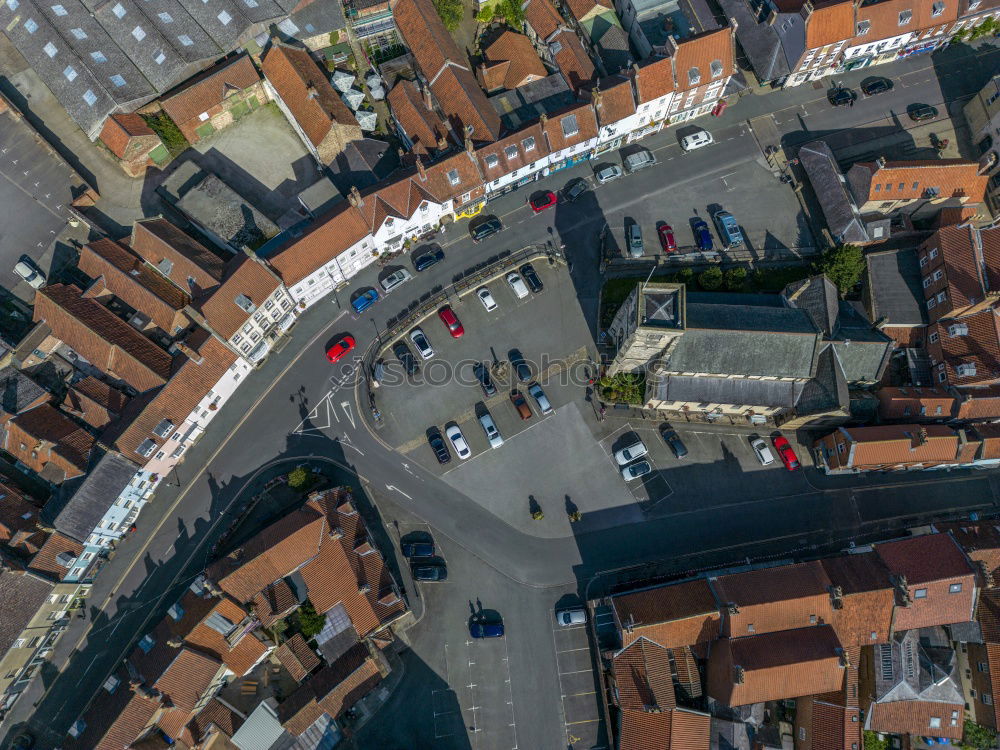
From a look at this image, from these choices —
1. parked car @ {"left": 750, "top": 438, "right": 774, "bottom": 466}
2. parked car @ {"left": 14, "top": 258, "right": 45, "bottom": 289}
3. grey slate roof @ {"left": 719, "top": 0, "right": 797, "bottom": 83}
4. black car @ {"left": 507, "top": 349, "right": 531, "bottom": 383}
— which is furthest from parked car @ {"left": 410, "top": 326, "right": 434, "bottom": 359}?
grey slate roof @ {"left": 719, "top": 0, "right": 797, "bottom": 83}

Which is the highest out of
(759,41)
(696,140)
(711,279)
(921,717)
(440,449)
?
(759,41)

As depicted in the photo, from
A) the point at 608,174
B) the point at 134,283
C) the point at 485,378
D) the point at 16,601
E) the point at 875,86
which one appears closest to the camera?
the point at 16,601

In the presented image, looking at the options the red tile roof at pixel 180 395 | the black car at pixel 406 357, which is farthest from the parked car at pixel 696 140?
the red tile roof at pixel 180 395

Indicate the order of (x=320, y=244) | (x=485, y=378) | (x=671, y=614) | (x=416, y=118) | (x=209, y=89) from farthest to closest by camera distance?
1. (x=209, y=89)
2. (x=416, y=118)
3. (x=485, y=378)
4. (x=320, y=244)
5. (x=671, y=614)

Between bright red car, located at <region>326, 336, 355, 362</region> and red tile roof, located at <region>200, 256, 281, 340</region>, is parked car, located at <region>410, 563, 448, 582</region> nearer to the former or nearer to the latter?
bright red car, located at <region>326, 336, 355, 362</region>

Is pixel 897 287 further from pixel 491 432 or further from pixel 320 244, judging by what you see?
pixel 320 244

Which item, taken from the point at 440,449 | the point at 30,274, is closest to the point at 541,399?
the point at 440,449
